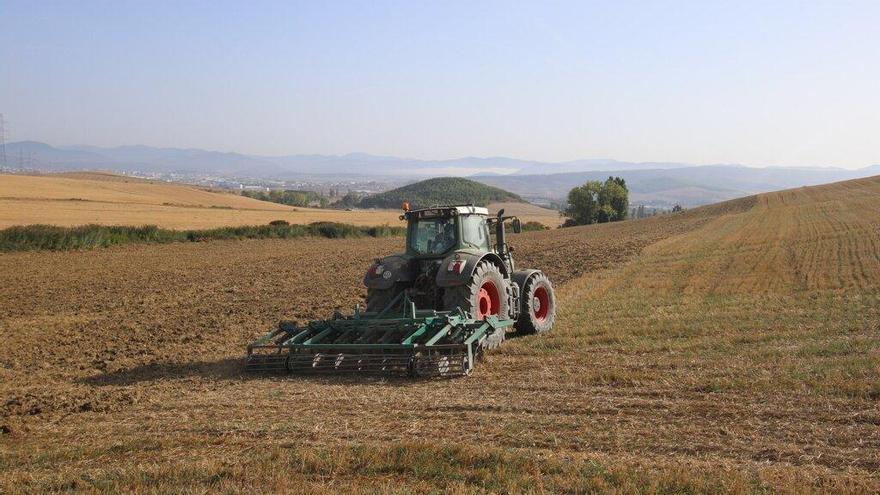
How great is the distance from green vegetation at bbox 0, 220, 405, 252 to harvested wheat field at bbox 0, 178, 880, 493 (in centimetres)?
1403

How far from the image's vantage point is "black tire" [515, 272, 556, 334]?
11.1m

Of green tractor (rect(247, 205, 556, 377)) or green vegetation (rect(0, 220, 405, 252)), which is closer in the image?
green tractor (rect(247, 205, 556, 377))

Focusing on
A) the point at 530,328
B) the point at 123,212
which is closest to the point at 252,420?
the point at 530,328

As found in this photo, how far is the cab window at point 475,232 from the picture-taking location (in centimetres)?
1055

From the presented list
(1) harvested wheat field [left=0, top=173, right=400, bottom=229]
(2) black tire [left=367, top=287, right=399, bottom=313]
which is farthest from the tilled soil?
(1) harvested wheat field [left=0, top=173, right=400, bottom=229]

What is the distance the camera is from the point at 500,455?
534 cm

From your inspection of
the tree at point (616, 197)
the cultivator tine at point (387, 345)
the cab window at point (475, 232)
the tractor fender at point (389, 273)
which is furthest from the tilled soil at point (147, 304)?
the tree at point (616, 197)

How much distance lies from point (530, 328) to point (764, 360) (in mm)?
3593

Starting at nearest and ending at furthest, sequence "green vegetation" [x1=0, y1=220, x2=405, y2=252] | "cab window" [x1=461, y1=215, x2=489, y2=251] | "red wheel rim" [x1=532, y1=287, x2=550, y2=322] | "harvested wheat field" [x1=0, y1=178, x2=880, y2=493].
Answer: "harvested wheat field" [x1=0, y1=178, x2=880, y2=493] < "cab window" [x1=461, y1=215, x2=489, y2=251] < "red wheel rim" [x1=532, y1=287, x2=550, y2=322] < "green vegetation" [x1=0, y1=220, x2=405, y2=252]

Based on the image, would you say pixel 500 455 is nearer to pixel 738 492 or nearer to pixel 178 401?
pixel 738 492

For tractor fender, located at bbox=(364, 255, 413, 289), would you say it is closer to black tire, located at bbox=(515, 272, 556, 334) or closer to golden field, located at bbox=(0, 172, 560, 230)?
black tire, located at bbox=(515, 272, 556, 334)

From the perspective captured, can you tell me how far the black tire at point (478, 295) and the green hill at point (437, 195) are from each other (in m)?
91.0

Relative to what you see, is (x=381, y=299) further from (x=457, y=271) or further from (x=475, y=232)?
(x=475, y=232)

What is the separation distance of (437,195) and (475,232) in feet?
340
